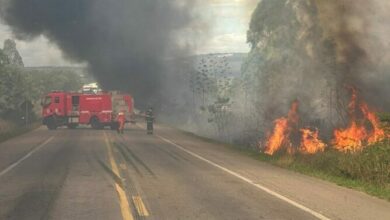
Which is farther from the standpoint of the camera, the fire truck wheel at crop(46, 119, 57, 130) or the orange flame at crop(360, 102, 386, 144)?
the fire truck wheel at crop(46, 119, 57, 130)

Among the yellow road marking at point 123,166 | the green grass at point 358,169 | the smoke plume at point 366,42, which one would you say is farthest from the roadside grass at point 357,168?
the smoke plume at point 366,42

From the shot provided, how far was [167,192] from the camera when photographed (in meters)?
10.4

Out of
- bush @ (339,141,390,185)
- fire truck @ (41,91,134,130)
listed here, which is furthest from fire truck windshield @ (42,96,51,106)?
bush @ (339,141,390,185)

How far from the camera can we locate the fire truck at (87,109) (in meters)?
40.3

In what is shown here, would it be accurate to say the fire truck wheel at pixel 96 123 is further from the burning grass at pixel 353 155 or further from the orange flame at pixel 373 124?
the orange flame at pixel 373 124

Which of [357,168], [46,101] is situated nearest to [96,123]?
[46,101]

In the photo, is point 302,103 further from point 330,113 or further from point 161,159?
Result: point 161,159

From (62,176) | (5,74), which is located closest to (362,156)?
(62,176)

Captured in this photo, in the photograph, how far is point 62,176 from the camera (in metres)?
12.9

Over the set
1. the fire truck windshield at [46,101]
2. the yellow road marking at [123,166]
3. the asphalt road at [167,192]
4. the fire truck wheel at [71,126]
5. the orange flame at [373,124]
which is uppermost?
the fire truck windshield at [46,101]

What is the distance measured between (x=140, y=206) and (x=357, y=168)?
278 inches

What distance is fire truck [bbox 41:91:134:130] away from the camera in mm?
40344

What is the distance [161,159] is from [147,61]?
39170 millimetres

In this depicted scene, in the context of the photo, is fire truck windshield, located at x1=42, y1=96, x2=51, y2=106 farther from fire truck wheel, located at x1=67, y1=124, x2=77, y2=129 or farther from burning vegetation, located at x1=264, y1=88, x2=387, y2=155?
burning vegetation, located at x1=264, y1=88, x2=387, y2=155
